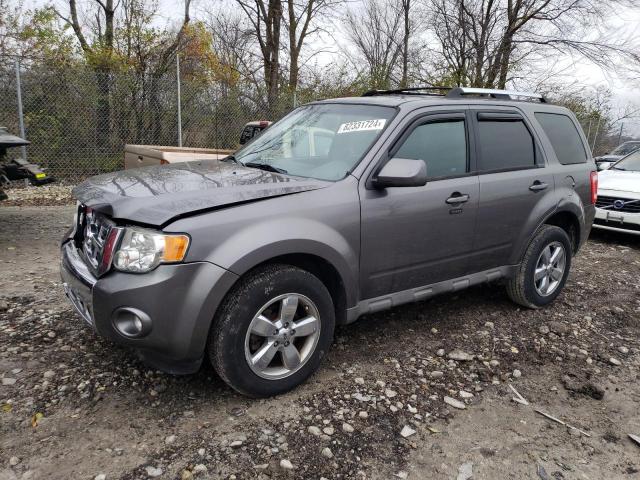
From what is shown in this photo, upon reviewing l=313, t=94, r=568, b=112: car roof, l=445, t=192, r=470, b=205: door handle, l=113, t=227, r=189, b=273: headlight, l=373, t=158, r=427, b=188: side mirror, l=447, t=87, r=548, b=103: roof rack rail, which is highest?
l=447, t=87, r=548, b=103: roof rack rail

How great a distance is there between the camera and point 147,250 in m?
2.46

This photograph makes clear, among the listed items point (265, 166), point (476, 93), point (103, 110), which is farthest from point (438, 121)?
point (103, 110)

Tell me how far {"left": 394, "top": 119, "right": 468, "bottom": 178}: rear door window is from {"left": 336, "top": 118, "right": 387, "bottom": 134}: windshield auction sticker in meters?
0.21

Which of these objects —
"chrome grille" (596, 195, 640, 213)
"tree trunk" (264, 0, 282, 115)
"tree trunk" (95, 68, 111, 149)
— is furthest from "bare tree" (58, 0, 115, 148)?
"chrome grille" (596, 195, 640, 213)

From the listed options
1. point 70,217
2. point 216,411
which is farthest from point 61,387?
point 70,217

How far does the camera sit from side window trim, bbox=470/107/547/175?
378cm

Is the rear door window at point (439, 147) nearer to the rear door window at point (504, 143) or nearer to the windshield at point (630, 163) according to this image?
the rear door window at point (504, 143)

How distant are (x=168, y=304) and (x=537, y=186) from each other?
10.2ft

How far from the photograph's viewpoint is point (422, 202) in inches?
131

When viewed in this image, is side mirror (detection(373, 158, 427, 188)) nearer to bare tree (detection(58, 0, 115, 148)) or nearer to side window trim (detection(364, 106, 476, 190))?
side window trim (detection(364, 106, 476, 190))

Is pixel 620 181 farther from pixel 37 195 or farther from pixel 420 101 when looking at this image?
pixel 37 195

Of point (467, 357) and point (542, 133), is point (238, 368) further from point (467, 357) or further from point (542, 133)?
point (542, 133)

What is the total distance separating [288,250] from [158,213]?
2.33ft

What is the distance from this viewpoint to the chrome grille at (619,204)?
23.4 ft
